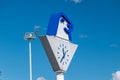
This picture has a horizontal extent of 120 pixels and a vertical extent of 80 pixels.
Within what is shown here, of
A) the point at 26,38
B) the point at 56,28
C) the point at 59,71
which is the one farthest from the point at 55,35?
the point at 26,38

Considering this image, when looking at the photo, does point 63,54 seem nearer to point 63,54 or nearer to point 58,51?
point 63,54

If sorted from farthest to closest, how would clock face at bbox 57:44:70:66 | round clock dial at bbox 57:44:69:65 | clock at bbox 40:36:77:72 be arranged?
round clock dial at bbox 57:44:69:65, clock face at bbox 57:44:70:66, clock at bbox 40:36:77:72

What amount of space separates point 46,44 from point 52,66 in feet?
5.77

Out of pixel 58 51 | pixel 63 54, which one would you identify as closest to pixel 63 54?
pixel 63 54

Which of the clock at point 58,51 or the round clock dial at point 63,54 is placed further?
the round clock dial at point 63,54

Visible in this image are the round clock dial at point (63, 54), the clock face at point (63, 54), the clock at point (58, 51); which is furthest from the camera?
the round clock dial at point (63, 54)

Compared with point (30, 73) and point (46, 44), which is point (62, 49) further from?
point (30, 73)

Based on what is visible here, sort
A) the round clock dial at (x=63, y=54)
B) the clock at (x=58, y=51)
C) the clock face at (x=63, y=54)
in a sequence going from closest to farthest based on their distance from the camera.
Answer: the clock at (x=58, y=51)
the clock face at (x=63, y=54)
the round clock dial at (x=63, y=54)

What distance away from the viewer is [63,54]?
A: 2988cm

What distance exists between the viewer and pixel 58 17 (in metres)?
29.6

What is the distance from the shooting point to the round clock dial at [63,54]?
29328mm

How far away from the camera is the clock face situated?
29.2 metres

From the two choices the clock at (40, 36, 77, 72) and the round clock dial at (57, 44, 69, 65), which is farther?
the round clock dial at (57, 44, 69, 65)

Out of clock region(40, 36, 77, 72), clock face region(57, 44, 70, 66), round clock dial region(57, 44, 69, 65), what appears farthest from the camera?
round clock dial region(57, 44, 69, 65)
